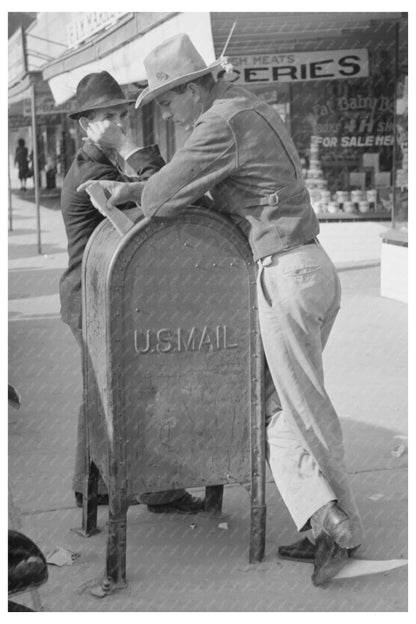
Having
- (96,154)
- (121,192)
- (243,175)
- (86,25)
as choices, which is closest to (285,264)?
(243,175)

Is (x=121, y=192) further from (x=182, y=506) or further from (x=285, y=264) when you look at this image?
(x=182, y=506)

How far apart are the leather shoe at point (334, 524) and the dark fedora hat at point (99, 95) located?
209 cm

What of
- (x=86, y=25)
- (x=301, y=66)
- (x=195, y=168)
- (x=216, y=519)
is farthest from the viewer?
(x=86, y=25)

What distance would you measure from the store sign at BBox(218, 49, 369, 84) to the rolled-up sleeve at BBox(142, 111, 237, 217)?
9625mm

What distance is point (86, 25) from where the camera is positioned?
17.8 meters

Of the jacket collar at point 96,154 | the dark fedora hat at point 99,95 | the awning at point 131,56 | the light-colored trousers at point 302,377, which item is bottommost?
the light-colored trousers at point 302,377

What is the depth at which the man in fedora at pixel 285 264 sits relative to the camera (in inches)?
144

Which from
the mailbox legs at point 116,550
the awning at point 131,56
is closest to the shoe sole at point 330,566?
the mailbox legs at point 116,550

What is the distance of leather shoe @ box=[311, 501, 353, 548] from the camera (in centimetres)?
369

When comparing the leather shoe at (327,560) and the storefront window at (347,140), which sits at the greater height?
the storefront window at (347,140)

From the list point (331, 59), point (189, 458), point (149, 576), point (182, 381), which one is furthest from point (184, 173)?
point (331, 59)

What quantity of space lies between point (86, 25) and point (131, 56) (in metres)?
7.96

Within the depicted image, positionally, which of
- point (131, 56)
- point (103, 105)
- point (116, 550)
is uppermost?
point (131, 56)

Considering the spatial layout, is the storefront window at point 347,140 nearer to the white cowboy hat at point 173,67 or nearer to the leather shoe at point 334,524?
the white cowboy hat at point 173,67
